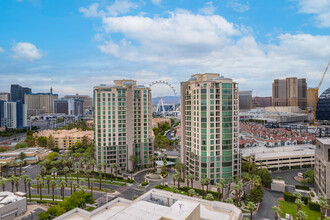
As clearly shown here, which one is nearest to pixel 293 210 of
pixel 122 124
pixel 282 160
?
pixel 282 160

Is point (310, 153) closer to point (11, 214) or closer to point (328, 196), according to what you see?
point (328, 196)

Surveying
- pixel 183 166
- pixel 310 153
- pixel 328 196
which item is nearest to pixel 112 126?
pixel 183 166

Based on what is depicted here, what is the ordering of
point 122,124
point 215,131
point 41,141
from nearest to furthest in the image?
point 215,131
point 122,124
point 41,141

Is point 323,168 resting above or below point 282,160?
above

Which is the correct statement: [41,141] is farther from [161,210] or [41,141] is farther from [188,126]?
[161,210]

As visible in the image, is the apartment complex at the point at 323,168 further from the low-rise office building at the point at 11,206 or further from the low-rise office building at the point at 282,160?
the low-rise office building at the point at 11,206

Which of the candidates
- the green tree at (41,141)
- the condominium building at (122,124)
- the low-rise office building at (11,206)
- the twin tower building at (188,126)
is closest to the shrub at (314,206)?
the twin tower building at (188,126)

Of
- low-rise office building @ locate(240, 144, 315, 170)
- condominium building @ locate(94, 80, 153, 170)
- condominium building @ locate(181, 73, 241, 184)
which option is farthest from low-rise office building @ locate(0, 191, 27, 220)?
low-rise office building @ locate(240, 144, 315, 170)
